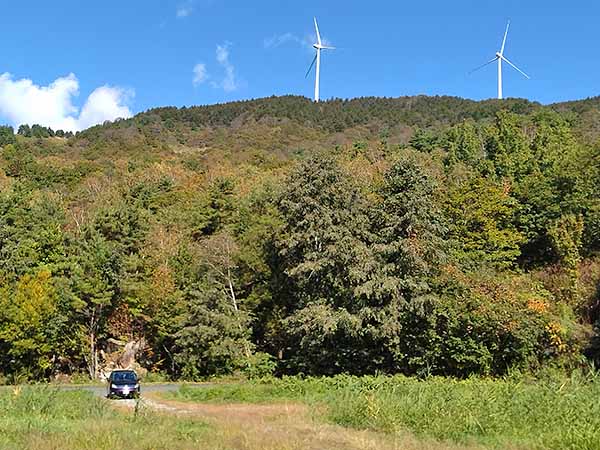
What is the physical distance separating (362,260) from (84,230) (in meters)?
26.6

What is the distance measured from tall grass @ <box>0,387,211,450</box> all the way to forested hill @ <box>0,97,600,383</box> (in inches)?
660

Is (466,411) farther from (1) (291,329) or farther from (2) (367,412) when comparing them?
(1) (291,329)

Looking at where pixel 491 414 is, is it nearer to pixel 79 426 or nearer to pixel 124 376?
pixel 79 426

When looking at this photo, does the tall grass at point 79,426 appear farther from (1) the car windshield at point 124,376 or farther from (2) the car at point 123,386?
(1) the car windshield at point 124,376

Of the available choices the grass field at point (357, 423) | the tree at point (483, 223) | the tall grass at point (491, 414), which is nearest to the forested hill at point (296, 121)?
the tree at point (483, 223)

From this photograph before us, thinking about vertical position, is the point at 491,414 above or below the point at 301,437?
above

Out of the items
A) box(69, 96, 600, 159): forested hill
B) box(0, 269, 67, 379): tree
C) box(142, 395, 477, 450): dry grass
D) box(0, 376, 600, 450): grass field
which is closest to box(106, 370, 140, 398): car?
box(0, 376, 600, 450): grass field

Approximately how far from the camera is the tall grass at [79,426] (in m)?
12.5

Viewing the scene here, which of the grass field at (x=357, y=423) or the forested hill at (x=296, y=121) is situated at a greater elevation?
the forested hill at (x=296, y=121)

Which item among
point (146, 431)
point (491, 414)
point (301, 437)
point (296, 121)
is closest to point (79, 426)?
point (146, 431)

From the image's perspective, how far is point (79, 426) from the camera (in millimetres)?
14750

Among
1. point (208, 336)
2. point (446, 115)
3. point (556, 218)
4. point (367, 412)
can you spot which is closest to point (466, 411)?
point (367, 412)

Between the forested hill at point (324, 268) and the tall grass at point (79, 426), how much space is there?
16752 millimetres

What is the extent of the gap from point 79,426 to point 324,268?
21.8 metres
